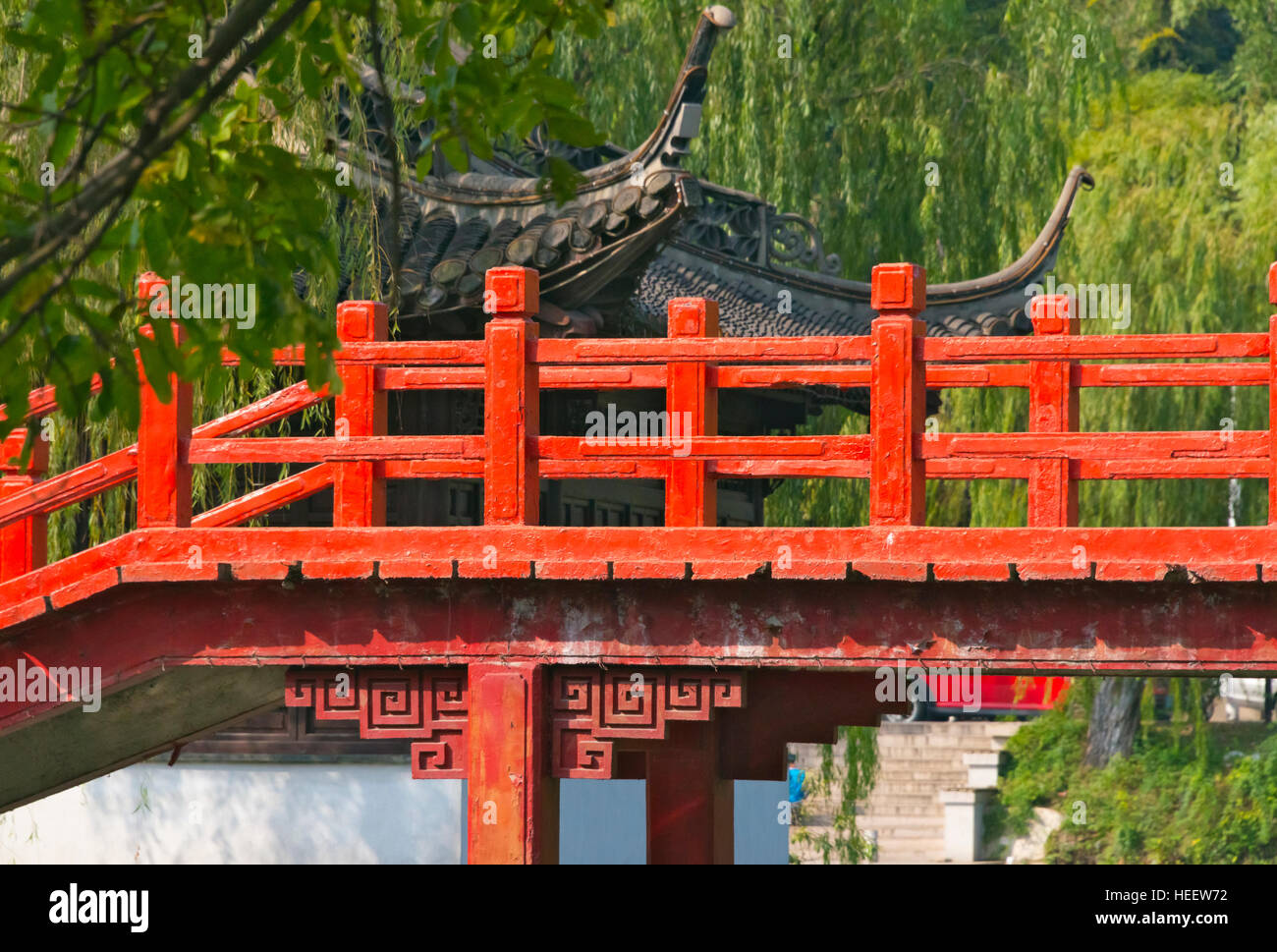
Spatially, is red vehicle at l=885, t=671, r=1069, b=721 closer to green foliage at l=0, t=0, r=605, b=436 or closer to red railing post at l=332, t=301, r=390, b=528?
red railing post at l=332, t=301, r=390, b=528

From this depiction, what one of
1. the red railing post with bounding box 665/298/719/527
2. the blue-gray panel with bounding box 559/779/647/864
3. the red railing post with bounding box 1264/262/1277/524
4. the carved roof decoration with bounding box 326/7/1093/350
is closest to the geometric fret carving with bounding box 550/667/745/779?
the red railing post with bounding box 665/298/719/527

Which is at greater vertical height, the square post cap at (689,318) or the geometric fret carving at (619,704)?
the square post cap at (689,318)

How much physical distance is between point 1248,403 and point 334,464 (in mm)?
14145

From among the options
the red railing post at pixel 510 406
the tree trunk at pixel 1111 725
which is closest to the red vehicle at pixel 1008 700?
the tree trunk at pixel 1111 725

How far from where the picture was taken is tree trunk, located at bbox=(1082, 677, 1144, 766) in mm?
25844

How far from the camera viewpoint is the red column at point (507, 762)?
20.4 feet

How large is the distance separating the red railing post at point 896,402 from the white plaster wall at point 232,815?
4507 mm

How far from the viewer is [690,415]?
6625 mm

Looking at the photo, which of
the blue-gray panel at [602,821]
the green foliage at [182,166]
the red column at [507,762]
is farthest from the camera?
the blue-gray panel at [602,821]

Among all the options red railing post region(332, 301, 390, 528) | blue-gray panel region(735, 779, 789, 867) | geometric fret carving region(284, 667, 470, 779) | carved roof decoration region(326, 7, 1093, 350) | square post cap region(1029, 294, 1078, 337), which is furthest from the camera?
blue-gray panel region(735, 779, 789, 867)

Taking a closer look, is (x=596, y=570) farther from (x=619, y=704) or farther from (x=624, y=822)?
(x=624, y=822)

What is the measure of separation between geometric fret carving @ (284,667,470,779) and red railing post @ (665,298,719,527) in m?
1.05

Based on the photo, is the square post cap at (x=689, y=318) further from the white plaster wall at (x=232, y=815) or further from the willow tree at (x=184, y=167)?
the white plaster wall at (x=232, y=815)
